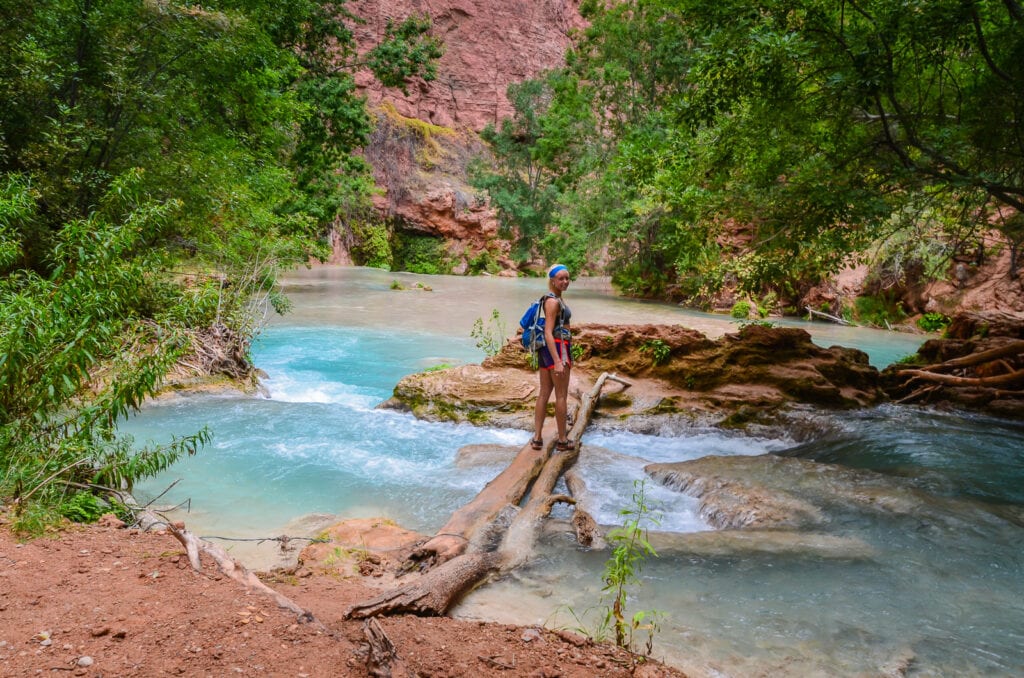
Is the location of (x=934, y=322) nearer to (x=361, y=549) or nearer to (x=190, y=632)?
(x=361, y=549)

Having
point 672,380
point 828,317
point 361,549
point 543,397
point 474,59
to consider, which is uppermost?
point 474,59

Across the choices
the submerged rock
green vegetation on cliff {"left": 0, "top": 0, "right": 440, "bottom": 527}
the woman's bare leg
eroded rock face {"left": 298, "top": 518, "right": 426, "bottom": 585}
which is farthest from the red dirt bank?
the woman's bare leg

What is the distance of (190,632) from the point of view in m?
2.55

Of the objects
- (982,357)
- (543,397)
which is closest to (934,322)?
(982,357)

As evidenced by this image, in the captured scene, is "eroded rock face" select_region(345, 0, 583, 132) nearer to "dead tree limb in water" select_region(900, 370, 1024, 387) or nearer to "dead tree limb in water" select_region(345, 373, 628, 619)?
"dead tree limb in water" select_region(900, 370, 1024, 387)

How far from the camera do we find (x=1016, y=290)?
59.5 feet

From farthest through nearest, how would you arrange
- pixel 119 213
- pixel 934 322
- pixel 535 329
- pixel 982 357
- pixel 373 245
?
1. pixel 373 245
2. pixel 934 322
3. pixel 982 357
4. pixel 119 213
5. pixel 535 329

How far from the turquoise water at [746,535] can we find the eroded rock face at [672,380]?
0.47m

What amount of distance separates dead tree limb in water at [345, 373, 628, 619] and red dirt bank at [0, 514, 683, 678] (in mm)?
129

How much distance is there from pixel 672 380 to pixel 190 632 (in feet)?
25.2

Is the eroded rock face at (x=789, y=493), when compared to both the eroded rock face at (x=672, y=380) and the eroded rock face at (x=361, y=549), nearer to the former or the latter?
the eroded rock face at (x=672, y=380)

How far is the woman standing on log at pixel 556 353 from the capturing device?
627 centimetres

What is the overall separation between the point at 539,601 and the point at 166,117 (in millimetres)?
10310

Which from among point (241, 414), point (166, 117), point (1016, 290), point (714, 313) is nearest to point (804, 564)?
point (241, 414)
